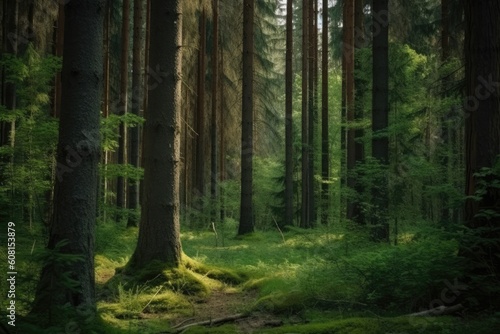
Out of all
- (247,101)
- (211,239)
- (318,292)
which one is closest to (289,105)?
(247,101)

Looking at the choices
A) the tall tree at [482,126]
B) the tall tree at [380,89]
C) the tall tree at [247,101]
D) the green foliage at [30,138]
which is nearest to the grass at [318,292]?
the tall tree at [482,126]

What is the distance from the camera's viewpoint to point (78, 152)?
160 inches

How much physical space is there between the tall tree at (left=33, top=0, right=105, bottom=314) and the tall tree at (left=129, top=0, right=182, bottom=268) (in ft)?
8.69

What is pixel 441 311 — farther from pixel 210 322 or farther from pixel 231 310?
pixel 231 310

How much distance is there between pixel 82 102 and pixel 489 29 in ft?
15.2

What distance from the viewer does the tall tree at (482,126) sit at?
4.53m

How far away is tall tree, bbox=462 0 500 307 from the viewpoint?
14.9 ft

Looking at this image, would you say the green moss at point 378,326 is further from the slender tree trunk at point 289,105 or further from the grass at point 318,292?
the slender tree trunk at point 289,105

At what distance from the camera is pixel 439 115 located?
14.9 metres

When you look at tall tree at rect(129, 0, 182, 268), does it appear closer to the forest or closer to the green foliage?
the forest

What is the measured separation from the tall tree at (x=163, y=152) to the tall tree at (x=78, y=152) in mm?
2647

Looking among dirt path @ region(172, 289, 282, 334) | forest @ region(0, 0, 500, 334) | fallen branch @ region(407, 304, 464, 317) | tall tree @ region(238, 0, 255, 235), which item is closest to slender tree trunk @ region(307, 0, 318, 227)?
forest @ region(0, 0, 500, 334)

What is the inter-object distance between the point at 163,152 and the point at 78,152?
9.42ft

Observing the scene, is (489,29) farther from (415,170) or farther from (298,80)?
(298,80)
